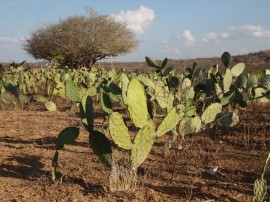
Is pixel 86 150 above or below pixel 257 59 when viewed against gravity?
below

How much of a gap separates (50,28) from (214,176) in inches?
955

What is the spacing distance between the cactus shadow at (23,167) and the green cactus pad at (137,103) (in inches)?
29.3

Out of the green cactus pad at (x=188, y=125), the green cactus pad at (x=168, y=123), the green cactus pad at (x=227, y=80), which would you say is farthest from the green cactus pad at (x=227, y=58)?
the green cactus pad at (x=168, y=123)

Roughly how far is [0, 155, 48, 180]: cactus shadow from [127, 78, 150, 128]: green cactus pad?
745mm

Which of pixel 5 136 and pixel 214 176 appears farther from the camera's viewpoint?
pixel 5 136

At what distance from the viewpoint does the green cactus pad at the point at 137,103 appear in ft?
7.20

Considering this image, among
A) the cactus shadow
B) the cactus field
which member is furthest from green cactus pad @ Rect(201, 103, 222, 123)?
the cactus shadow

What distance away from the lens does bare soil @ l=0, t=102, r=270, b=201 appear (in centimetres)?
228

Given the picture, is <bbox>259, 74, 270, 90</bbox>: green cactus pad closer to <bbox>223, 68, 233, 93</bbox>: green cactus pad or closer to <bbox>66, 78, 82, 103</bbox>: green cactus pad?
<bbox>223, 68, 233, 93</bbox>: green cactus pad

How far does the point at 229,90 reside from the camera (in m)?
4.00

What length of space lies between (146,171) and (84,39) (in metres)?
21.7

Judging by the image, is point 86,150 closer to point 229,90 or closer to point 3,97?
point 229,90

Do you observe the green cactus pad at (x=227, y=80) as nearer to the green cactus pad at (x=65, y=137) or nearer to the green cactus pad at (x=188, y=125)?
the green cactus pad at (x=188, y=125)

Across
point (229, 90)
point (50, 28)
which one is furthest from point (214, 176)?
point (50, 28)
